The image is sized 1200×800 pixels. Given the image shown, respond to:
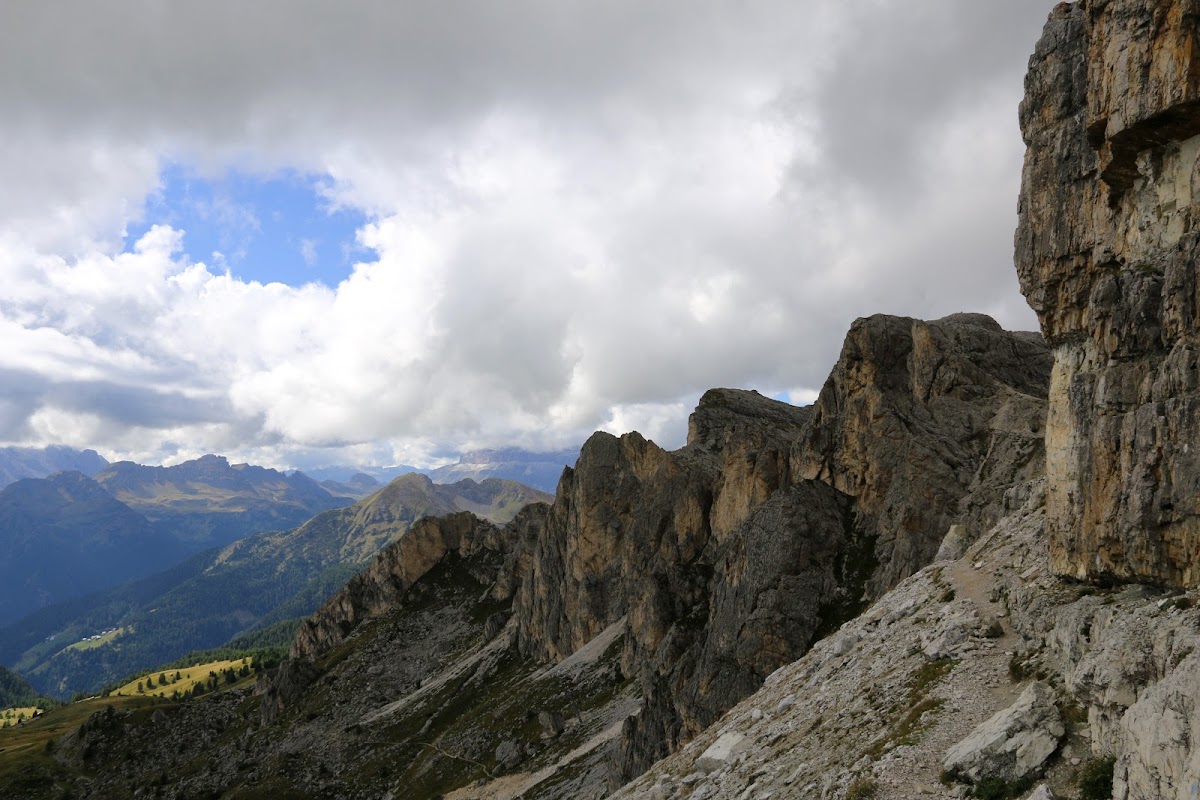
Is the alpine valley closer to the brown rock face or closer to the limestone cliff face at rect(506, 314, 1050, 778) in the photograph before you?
the brown rock face

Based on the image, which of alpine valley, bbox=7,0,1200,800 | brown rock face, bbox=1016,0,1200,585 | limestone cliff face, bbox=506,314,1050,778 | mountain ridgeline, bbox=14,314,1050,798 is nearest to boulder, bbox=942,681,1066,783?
alpine valley, bbox=7,0,1200,800

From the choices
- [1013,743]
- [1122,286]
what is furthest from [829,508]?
[1013,743]

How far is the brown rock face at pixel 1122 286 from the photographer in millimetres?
23078

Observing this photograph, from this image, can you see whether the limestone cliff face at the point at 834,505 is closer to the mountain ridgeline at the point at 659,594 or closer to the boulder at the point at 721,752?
the mountain ridgeline at the point at 659,594

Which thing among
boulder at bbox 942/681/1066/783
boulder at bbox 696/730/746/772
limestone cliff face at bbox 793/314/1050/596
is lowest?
boulder at bbox 696/730/746/772

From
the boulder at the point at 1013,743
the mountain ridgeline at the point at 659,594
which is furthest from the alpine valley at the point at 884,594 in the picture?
the mountain ridgeline at the point at 659,594

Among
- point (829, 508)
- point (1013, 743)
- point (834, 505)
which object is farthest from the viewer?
point (834, 505)

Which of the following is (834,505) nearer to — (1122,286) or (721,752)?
(721,752)

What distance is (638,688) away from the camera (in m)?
100

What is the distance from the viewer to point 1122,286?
85.3 ft

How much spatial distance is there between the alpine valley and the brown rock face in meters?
0.11

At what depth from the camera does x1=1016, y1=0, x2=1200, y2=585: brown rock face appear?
75.7 ft

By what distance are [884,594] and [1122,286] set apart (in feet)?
132

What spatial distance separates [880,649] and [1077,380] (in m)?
16.3
